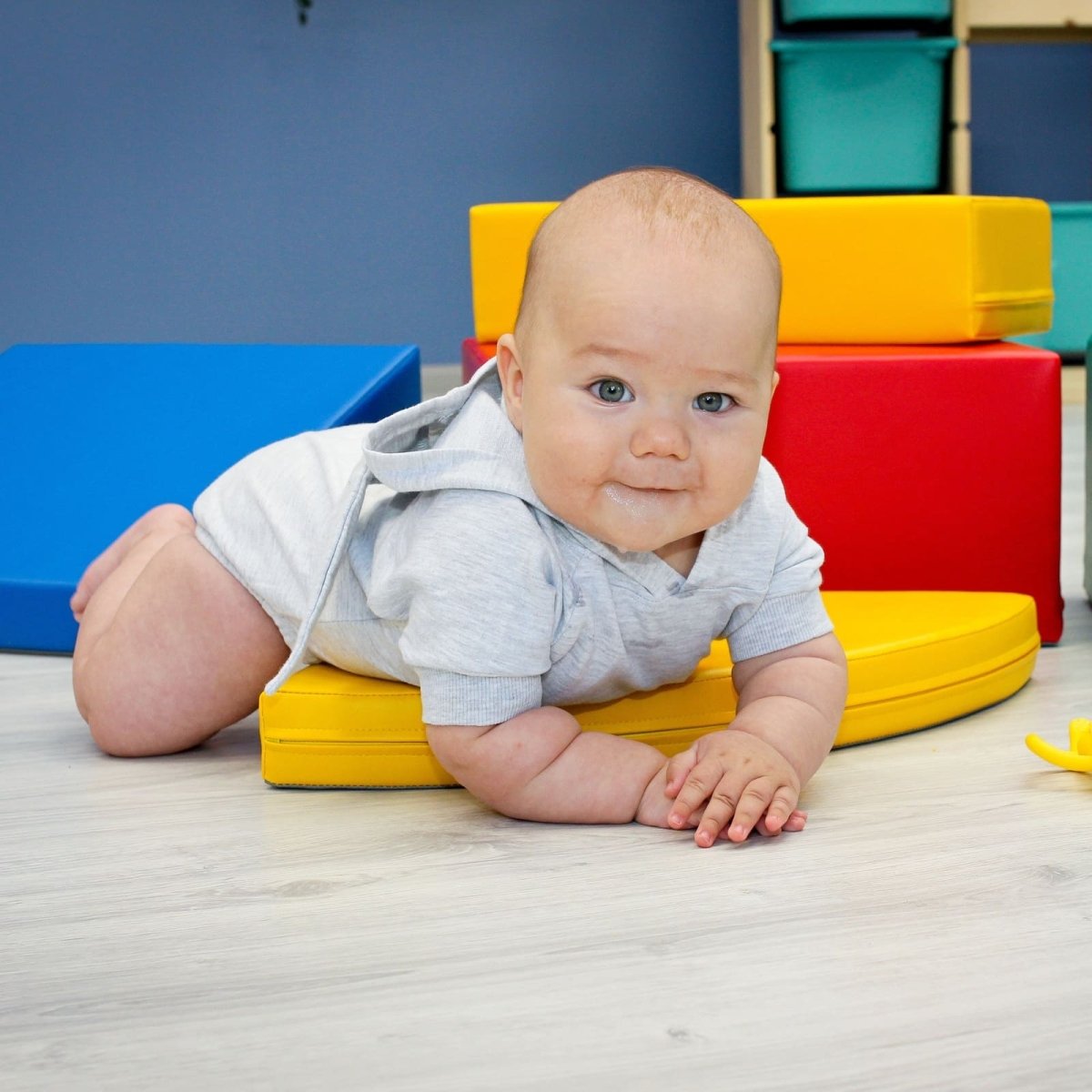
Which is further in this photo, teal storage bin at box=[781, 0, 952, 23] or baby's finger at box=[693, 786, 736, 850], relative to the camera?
teal storage bin at box=[781, 0, 952, 23]

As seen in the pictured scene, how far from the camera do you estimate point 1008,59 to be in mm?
3439

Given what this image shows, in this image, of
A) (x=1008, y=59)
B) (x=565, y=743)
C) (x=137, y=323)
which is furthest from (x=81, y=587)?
(x=1008, y=59)

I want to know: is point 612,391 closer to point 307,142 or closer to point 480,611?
point 480,611

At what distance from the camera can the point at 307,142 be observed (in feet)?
10.6

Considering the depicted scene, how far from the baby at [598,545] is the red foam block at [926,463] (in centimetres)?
30

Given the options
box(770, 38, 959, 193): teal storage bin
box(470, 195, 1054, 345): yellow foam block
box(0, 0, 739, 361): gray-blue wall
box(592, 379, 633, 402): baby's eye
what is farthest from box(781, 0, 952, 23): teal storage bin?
box(592, 379, 633, 402): baby's eye

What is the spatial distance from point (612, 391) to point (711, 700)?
0.26 m

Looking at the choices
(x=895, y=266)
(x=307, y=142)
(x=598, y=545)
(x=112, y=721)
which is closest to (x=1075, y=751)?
(x=598, y=545)

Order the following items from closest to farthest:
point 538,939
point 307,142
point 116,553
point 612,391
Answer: point 538,939
point 612,391
point 116,553
point 307,142

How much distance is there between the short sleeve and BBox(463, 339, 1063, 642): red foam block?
448mm

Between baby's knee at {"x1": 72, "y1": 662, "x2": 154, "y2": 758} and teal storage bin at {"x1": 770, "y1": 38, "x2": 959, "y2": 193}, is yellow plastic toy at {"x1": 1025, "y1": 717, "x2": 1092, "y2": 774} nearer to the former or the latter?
baby's knee at {"x1": 72, "y1": 662, "x2": 154, "y2": 758}

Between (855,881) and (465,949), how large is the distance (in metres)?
0.21

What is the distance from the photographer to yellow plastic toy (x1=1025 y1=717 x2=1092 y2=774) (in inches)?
34.6

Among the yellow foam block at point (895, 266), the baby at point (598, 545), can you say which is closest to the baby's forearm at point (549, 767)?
the baby at point (598, 545)
